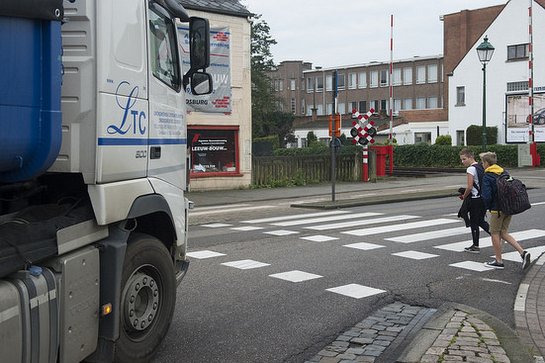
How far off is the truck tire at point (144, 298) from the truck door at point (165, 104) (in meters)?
0.63

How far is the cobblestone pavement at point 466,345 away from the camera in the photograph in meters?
4.69

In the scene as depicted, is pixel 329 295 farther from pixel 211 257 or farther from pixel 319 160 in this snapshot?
pixel 319 160

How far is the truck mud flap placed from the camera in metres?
3.31

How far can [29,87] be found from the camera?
3576 mm

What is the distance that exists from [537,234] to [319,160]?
15398mm

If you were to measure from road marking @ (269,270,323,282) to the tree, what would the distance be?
5471cm

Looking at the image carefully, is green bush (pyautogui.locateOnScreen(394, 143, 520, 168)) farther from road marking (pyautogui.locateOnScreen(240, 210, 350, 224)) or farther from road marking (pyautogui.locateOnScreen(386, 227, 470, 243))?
road marking (pyautogui.locateOnScreen(386, 227, 470, 243))

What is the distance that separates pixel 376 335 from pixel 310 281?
7.16 feet

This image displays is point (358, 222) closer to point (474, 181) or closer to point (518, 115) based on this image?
point (474, 181)

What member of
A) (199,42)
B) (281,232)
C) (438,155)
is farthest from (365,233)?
(438,155)

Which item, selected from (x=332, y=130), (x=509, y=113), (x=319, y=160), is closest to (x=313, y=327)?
(x=332, y=130)

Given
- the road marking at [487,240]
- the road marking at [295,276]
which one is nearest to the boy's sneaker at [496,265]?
the road marking at [487,240]

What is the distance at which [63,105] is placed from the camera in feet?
13.7

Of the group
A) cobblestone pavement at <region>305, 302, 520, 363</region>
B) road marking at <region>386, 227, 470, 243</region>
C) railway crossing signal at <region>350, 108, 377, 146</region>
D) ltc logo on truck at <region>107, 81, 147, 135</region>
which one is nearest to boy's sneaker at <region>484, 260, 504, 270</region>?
road marking at <region>386, 227, 470, 243</region>
